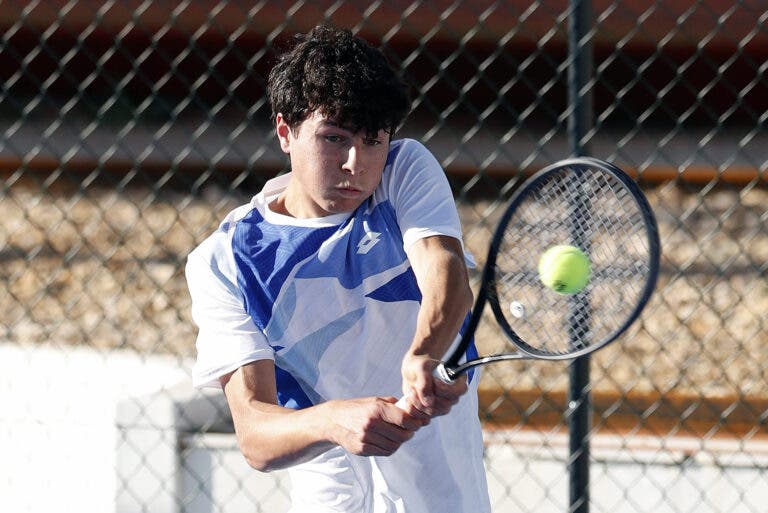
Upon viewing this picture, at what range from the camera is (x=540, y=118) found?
656cm

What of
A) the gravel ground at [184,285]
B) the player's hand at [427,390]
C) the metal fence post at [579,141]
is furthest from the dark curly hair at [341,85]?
the gravel ground at [184,285]

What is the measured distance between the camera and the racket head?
2049 mm

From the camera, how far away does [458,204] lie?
17.6ft

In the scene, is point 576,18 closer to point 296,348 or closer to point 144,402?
point 296,348

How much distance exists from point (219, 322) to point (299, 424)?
29cm

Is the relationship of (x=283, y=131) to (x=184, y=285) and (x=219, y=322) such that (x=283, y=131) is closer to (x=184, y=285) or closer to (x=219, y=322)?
(x=219, y=322)

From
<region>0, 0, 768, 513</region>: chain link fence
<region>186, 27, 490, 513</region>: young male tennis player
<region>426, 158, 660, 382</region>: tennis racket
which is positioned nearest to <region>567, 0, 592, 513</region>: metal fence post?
<region>0, 0, 768, 513</region>: chain link fence

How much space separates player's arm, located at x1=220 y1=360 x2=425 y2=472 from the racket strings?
0.44m

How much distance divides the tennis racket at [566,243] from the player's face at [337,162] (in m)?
0.24

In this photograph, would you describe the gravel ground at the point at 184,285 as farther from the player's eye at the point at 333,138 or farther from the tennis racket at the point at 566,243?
the player's eye at the point at 333,138

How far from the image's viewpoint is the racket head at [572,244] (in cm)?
205

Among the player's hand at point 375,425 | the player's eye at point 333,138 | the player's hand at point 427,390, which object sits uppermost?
the player's eye at point 333,138

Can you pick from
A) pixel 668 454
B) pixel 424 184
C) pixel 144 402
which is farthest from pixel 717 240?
pixel 424 184

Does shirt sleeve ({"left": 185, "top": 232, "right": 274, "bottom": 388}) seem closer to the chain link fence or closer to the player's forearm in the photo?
the player's forearm
